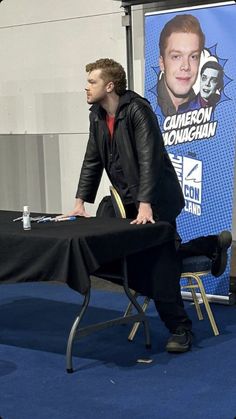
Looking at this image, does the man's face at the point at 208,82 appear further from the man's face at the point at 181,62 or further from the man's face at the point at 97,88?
the man's face at the point at 97,88

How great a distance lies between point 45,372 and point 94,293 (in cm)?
177

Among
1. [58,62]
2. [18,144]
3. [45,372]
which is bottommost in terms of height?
[45,372]

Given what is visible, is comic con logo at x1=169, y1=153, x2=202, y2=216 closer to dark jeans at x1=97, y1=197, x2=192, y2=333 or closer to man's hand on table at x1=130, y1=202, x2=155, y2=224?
dark jeans at x1=97, y1=197, x2=192, y2=333

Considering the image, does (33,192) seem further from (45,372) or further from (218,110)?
(45,372)

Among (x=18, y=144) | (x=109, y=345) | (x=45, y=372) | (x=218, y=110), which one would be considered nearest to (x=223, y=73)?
(x=218, y=110)

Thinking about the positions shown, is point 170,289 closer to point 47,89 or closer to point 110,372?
point 110,372

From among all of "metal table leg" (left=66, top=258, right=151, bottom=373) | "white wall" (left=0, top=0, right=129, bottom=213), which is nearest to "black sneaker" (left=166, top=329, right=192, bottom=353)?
"metal table leg" (left=66, top=258, right=151, bottom=373)

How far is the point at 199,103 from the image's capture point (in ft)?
16.9

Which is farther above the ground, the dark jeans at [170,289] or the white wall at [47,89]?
the white wall at [47,89]

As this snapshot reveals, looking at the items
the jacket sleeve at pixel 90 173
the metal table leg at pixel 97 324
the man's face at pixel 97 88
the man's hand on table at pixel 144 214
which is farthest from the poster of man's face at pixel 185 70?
the metal table leg at pixel 97 324

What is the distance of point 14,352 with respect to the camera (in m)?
4.22

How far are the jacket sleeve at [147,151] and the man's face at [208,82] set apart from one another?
1132mm

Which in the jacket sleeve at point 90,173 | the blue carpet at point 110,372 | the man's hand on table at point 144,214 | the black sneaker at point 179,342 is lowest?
the blue carpet at point 110,372

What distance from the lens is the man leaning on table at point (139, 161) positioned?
3986 millimetres
